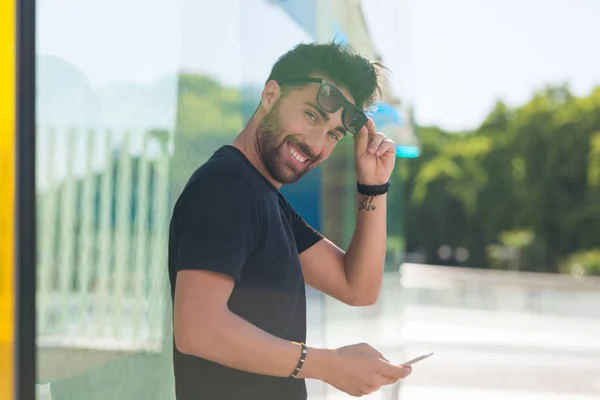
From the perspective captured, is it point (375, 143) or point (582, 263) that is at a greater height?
point (375, 143)

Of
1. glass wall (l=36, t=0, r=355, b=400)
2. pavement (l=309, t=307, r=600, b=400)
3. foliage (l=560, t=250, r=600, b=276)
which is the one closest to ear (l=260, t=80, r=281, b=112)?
glass wall (l=36, t=0, r=355, b=400)

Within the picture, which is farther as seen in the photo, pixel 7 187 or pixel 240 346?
pixel 7 187

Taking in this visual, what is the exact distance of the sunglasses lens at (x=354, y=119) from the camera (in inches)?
69.6

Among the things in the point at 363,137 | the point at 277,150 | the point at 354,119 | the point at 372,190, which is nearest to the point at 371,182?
the point at 372,190

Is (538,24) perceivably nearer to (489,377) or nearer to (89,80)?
(489,377)

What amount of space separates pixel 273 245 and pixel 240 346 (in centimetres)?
24

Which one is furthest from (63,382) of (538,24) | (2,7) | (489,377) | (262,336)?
(538,24)

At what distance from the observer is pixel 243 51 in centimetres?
284

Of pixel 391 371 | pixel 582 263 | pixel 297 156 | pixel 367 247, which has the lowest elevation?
pixel 582 263

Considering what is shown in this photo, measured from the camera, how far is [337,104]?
173 centimetres

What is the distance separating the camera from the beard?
5.56 feet

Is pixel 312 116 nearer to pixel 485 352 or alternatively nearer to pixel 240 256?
pixel 240 256

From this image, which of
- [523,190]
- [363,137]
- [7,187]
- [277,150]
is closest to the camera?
[7,187]

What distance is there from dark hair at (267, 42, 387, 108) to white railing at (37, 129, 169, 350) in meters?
0.55
